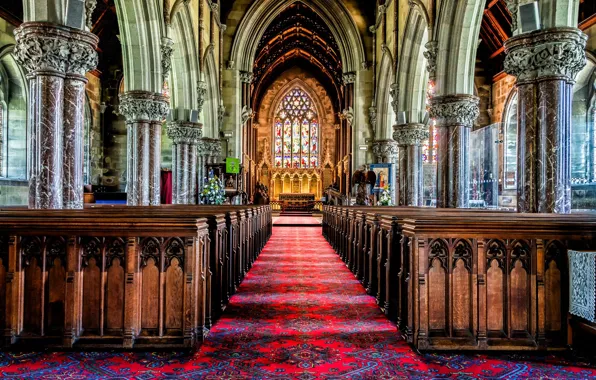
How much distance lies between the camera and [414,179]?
16.5 m

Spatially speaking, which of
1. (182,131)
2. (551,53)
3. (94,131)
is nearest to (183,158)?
(182,131)

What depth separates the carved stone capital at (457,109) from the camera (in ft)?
36.4

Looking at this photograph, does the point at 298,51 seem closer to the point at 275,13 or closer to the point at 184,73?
the point at 275,13

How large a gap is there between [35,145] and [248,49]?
638 inches

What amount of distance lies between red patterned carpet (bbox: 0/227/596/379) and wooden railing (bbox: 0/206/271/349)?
193 mm

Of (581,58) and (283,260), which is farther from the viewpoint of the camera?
(283,260)

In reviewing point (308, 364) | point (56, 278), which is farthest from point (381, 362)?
point (56, 278)

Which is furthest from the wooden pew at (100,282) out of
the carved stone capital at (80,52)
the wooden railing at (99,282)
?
the carved stone capital at (80,52)

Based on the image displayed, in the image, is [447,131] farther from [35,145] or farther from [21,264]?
[21,264]

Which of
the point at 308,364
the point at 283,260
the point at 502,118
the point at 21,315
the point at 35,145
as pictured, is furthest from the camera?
the point at 502,118

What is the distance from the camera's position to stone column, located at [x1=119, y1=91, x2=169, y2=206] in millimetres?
10781

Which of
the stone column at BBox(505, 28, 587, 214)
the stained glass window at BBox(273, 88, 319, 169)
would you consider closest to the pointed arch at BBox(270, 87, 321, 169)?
the stained glass window at BBox(273, 88, 319, 169)

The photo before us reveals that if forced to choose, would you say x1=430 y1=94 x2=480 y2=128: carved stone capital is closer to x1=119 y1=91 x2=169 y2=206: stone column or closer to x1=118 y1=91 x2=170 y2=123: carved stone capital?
x1=119 y1=91 x2=169 y2=206: stone column

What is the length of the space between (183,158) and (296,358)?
510 inches
